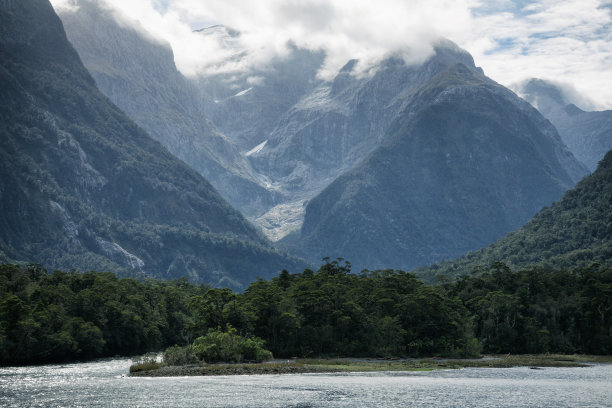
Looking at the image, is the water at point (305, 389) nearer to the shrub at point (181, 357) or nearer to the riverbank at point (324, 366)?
the riverbank at point (324, 366)

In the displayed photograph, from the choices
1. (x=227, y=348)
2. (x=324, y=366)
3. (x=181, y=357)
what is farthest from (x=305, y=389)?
(x=181, y=357)

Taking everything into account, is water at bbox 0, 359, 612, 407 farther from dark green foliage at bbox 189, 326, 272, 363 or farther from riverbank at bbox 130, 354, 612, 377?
dark green foliage at bbox 189, 326, 272, 363

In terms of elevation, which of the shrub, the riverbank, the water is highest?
the shrub

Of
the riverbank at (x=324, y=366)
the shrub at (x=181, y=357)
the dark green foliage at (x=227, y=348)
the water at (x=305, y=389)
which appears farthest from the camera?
the dark green foliage at (x=227, y=348)

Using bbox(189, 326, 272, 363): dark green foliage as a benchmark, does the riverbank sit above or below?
below

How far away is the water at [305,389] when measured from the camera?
121438 mm

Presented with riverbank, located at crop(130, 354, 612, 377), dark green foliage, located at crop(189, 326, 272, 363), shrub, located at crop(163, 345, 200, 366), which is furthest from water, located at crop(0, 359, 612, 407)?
dark green foliage, located at crop(189, 326, 272, 363)

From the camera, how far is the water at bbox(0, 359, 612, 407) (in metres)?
121

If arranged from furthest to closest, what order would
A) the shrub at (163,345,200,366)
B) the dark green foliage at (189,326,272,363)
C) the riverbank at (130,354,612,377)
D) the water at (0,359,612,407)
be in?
the dark green foliage at (189,326,272,363), the shrub at (163,345,200,366), the riverbank at (130,354,612,377), the water at (0,359,612,407)

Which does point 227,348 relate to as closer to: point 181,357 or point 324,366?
point 181,357

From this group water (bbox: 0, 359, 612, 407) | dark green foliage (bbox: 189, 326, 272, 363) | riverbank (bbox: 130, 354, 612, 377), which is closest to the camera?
water (bbox: 0, 359, 612, 407)

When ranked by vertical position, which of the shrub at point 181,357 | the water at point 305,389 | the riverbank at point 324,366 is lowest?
the water at point 305,389

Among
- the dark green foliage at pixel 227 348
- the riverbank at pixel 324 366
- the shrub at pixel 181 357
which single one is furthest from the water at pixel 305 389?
the dark green foliage at pixel 227 348

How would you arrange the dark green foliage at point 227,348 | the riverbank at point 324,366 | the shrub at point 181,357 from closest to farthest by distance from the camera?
the riverbank at point 324,366 < the shrub at point 181,357 < the dark green foliage at point 227,348
